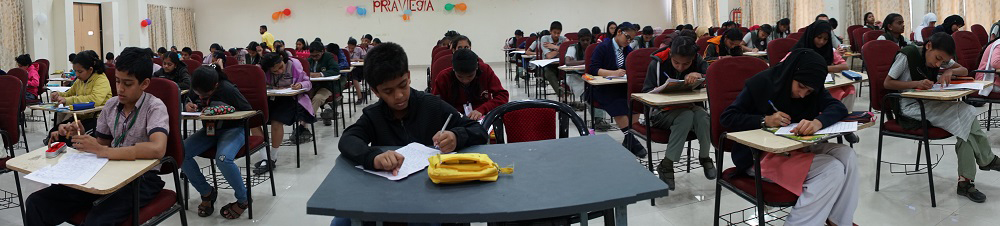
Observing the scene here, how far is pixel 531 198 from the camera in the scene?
1583 mm

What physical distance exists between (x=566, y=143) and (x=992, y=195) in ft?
9.53

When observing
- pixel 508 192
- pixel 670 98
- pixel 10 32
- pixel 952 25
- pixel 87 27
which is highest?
pixel 87 27

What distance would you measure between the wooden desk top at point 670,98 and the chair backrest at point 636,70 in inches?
Result: 22.3

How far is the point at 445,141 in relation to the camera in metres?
2.05

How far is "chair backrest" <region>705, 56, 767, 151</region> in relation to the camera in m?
3.17

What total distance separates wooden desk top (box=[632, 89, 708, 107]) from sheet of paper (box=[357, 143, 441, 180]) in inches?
77.1

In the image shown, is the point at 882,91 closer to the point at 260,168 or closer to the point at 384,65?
the point at 384,65

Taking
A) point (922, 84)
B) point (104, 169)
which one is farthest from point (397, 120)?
point (922, 84)

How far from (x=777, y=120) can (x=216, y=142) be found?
301 cm

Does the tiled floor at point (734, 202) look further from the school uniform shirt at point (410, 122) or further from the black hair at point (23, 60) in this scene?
the black hair at point (23, 60)

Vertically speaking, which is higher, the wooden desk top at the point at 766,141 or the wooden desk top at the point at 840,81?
the wooden desk top at the point at 840,81

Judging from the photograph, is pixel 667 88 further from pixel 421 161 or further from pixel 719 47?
pixel 719 47

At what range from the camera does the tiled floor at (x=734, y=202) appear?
343 centimetres

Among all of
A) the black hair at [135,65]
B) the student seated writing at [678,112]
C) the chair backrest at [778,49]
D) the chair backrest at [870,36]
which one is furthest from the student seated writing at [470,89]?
the chair backrest at [870,36]
